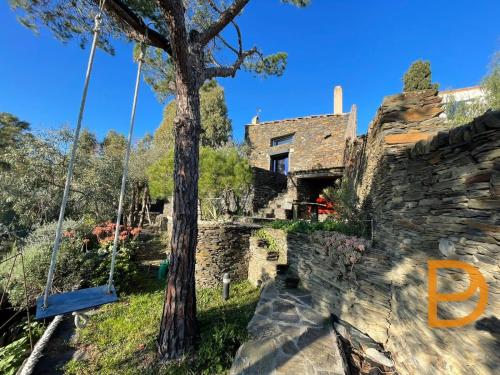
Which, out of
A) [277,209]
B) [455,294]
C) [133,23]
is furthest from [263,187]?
[455,294]

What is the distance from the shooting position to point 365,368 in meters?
2.90

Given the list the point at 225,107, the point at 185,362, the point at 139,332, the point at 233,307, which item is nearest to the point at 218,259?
the point at 233,307

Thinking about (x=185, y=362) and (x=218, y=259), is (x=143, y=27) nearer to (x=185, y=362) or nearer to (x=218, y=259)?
(x=185, y=362)

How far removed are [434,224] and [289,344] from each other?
2.50 meters

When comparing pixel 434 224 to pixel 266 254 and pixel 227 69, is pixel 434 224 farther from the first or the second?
pixel 266 254

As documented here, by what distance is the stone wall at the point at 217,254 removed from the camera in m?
6.25

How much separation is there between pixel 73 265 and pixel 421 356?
23.2ft

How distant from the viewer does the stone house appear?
10.5m

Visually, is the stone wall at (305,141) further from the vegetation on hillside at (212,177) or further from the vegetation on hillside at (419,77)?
the vegetation on hillside at (419,77)

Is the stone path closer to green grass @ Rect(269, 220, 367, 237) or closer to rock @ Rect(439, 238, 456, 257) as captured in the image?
green grass @ Rect(269, 220, 367, 237)

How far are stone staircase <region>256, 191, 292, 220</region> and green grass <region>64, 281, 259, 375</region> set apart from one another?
463 centimetres

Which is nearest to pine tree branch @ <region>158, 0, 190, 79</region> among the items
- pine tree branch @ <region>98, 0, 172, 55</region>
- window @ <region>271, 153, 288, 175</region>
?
pine tree branch @ <region>98, 0, 172, 55</region>

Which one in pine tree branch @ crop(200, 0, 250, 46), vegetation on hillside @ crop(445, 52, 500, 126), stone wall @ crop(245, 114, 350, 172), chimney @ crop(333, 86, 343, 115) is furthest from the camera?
chimney @ crop(333, 86, 343, 115)

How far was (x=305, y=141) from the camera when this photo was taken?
12.8 metres
